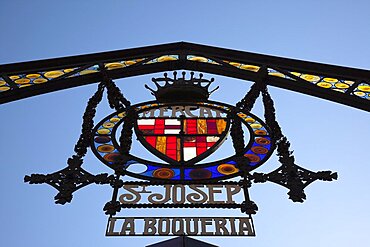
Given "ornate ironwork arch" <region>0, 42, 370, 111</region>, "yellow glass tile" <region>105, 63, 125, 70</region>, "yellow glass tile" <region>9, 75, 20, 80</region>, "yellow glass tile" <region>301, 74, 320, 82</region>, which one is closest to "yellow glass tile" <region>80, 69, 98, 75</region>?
"ornate ironwork arch" <region>0, 42, 370, 111</region>

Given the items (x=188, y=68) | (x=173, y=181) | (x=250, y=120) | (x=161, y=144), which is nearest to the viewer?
(x=173, y=181)

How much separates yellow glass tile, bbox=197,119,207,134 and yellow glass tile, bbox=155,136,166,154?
511mm

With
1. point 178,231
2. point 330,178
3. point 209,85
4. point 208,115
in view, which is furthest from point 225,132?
point 178,231

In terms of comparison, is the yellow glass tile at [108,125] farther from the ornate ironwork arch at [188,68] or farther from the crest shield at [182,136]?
the ornate ironwork arch at [188,68]

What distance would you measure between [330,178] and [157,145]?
2.18m

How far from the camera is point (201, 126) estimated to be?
24.6ft

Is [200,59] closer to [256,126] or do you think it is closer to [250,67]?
[250,67]

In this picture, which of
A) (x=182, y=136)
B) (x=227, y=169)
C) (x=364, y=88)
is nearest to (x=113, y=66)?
(x=182, y=136)

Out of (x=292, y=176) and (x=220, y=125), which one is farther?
(x=220, y=125)

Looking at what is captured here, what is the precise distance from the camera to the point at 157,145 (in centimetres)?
704

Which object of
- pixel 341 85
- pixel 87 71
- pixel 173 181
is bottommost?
pixel 173 181

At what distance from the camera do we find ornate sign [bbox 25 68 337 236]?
5773 mm

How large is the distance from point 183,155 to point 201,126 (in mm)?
785

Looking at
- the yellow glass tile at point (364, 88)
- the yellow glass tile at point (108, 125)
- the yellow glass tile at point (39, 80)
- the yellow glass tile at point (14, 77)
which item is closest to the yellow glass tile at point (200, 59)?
the yellow glass tile at point (108, 125)
